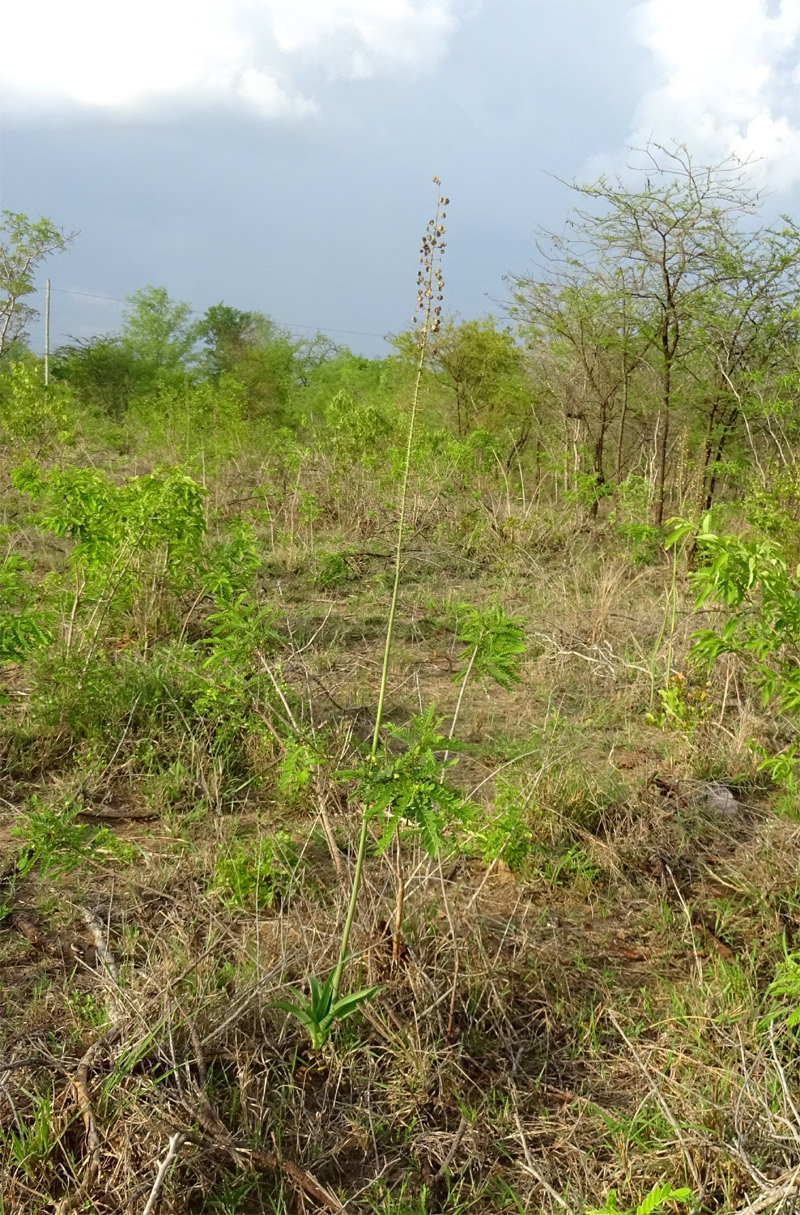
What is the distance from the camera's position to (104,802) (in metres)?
3.12

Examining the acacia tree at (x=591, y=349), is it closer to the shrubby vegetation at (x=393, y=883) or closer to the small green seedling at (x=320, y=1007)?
the shrubby vegetation at (x=393, y=883)

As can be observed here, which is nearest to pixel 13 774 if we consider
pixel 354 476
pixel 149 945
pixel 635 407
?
pixel 149 945

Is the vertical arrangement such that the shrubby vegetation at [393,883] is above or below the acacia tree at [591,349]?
below

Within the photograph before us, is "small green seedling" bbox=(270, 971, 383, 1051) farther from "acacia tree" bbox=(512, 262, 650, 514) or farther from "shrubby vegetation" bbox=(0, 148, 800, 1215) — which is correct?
"acacia tree" bbox=(512, 262, 650, 514)

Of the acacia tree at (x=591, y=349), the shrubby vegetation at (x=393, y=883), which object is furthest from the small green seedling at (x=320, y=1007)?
the acacia tree at (x=591, y=349)

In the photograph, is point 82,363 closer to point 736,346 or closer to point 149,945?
point 736,346

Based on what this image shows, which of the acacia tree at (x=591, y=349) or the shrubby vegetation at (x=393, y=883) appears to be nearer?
the shrubby vegetation at (x=393, y=883)

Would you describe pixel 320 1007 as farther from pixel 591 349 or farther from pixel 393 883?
pixel 591 349

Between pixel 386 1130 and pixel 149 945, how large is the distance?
2.74ft

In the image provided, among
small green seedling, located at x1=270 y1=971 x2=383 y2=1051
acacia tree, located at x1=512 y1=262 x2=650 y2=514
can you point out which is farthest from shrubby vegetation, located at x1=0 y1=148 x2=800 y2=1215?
acacia tree, located at x1=512 y1=262 x2=650 y2=514

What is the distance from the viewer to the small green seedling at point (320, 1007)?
72.1 inches

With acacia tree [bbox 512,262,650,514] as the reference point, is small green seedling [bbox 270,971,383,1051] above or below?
below

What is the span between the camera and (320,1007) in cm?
186

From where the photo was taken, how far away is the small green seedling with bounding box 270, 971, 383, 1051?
1.83m
